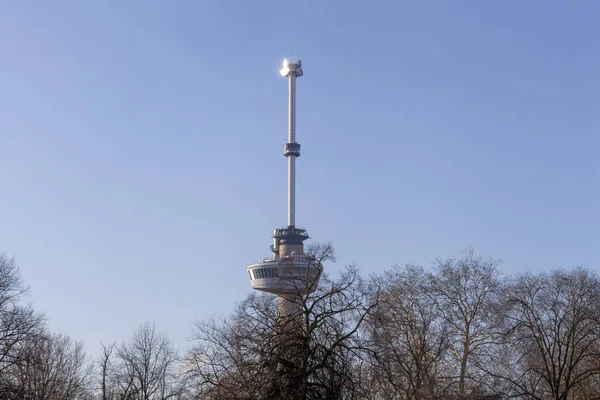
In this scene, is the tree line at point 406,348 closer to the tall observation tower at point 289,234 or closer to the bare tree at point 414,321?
the bare tree at point 414,321

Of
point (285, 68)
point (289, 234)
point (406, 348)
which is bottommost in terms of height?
point (406, 348)

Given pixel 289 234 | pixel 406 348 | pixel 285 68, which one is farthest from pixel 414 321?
pixel 285 68

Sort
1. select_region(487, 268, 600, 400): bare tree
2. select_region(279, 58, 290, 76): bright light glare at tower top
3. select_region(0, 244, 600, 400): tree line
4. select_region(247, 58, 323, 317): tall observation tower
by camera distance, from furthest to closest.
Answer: select_region(279, 58, 290, 76): bright light glare at tower top < select_region(247, 58, 323, 317): tall observation tower < select_region(487, 268, 600, 400): bare tree < select_region(0, 244, 600, 400): tree line

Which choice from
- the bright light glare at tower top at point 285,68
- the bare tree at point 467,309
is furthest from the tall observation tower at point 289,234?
the bare tree at point 467,309

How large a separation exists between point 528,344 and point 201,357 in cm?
2100

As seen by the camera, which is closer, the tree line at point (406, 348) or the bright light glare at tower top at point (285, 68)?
the tree line at point (406, 348)

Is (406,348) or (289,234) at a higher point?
(289,234)

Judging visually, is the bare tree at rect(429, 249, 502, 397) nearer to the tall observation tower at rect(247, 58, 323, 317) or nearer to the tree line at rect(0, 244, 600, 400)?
the tree line at rect(0, 244, 600, 400)

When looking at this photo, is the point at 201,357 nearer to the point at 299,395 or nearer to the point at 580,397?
the point at 580,397

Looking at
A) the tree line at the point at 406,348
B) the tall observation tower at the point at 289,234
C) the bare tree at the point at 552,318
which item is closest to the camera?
the tree line at the point at 406,348

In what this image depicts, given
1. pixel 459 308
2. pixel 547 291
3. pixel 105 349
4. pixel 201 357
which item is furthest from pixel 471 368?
pixel 105 349

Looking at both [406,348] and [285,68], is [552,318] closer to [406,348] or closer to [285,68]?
[406,348]

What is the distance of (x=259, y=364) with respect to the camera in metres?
16.9

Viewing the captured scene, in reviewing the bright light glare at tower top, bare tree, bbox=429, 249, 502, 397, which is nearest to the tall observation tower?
the bright light glare at tower top
